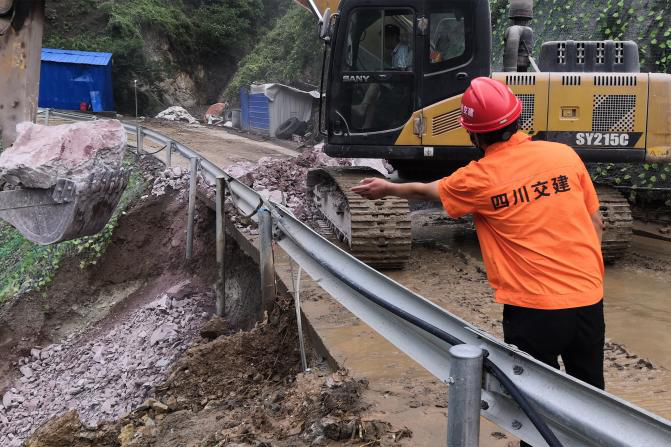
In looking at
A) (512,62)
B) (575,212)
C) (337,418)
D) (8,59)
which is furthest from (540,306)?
(512,62)

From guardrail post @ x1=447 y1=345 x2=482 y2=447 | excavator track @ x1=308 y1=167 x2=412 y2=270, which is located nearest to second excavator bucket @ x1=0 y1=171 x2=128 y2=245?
excavator track @ x1=308 y1=167 x2=412 y2=270

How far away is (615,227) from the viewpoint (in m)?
7.28

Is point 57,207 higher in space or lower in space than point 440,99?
lower

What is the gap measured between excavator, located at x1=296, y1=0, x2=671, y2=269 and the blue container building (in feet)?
69.4

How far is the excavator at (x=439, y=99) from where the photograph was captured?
7043 millimetres

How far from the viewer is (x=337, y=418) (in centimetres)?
334

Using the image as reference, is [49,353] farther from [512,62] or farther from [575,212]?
[575,212]

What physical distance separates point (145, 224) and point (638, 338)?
7.09 meters

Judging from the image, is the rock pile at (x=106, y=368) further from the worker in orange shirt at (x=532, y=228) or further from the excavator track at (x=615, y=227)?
the excavator track at (x=615, y=227)

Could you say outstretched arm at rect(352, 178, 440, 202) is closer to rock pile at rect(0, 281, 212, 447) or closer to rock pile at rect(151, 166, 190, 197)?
rock pile at rect(0, 281, 212, 447)

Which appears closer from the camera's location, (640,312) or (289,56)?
(640,312)

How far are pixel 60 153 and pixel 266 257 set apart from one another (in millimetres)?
1674

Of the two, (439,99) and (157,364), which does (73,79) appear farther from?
(439,99)

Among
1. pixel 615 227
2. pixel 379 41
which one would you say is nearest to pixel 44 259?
pixel 379 41
